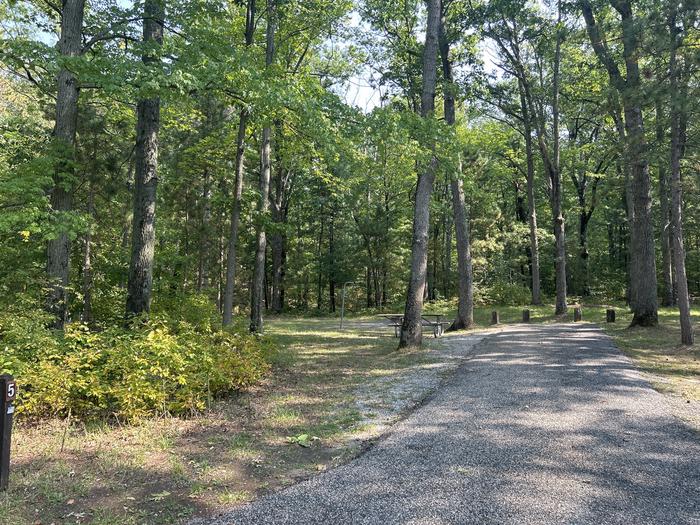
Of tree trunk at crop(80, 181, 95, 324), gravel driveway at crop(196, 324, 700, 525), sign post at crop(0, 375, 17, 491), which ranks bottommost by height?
gravel driveway at crop(196, 324, 700, 525)

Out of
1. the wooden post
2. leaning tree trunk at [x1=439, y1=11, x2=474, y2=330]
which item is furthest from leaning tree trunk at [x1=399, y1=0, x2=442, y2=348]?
the wooden post

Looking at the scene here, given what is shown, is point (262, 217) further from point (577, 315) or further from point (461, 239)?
point (577, 315)

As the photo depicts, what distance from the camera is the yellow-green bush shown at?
452cm

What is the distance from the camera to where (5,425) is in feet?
10.8

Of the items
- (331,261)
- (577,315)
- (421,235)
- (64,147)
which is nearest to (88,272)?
(64,147)

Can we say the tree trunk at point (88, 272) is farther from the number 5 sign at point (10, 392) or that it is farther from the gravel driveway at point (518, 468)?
the gravel driveway at point (518, 468)

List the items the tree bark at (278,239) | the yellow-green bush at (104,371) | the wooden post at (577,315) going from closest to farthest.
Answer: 1. the yellow-green bush at (104,371)
2. the wooden post at (577,315)
3. the tree bark at (278,239)

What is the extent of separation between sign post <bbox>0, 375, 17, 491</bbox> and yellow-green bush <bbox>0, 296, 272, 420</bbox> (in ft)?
3.32

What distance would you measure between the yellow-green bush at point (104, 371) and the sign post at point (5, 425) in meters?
1.01

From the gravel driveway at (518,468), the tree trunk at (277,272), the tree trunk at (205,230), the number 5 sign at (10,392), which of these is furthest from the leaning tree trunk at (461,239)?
the tree trunk at (277,272)

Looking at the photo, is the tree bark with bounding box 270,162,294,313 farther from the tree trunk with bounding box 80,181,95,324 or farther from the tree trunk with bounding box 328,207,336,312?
the tree trunk with bounding box 80,181,95,324

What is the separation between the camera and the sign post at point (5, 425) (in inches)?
128

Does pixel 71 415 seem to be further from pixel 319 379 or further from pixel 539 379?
pixel 539 379

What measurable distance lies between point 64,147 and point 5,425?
5.16 metres
